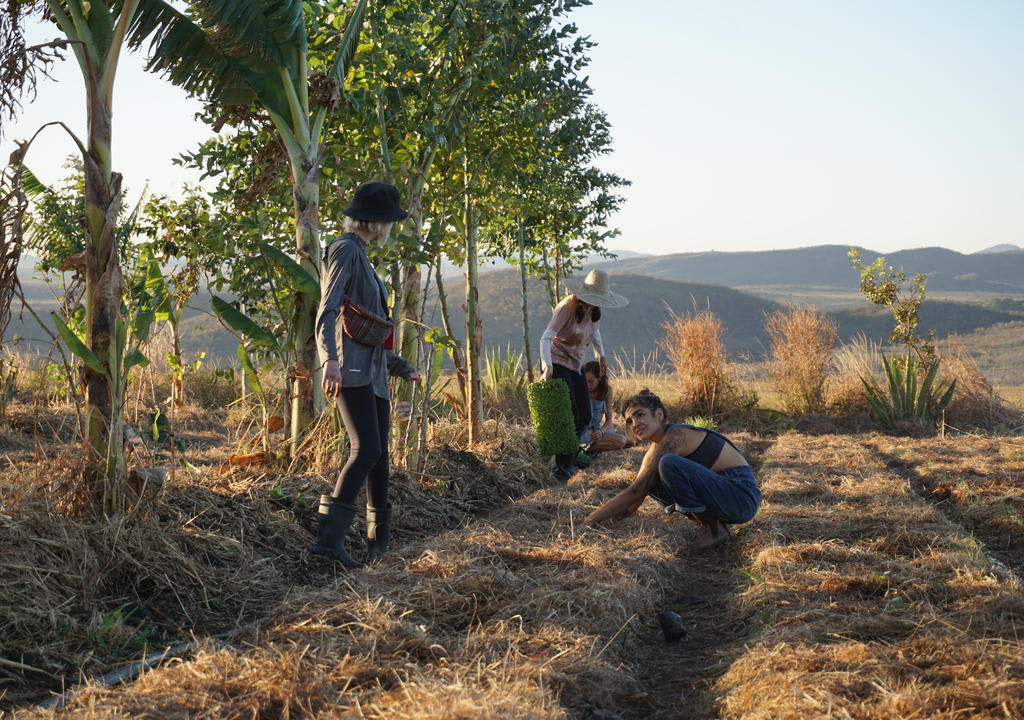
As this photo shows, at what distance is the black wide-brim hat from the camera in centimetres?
537

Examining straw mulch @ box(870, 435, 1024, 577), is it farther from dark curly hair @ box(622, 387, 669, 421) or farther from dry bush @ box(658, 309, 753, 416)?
dry bush @ box(658, 309, 753, 416)

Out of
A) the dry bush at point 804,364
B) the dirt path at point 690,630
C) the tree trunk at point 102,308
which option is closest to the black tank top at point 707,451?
the dirt path at point 690,630

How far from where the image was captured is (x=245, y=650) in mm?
3883

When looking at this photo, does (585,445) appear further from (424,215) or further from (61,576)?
(61,576)

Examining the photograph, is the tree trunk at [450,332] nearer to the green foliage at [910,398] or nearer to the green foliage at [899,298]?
the green foliage at [910,398]

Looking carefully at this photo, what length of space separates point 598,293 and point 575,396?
37.5 inches

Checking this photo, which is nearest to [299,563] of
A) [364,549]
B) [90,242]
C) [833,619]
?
[364,549]

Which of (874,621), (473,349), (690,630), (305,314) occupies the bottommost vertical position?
→ (690,630)

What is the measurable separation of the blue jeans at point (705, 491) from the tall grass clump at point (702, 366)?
840 centimetres

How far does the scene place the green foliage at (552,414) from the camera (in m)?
8.30

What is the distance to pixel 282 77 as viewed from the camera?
6.65 metres

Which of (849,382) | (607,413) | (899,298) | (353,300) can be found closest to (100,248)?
(353,300)

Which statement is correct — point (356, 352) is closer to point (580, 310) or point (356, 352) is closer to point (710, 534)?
point (710, 534)

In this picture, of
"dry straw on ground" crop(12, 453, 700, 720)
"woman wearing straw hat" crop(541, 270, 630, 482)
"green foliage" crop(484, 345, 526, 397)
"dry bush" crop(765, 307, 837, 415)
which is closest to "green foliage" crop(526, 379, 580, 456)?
"woman wearing straw hat" crop(541, 270, 630, 482)
